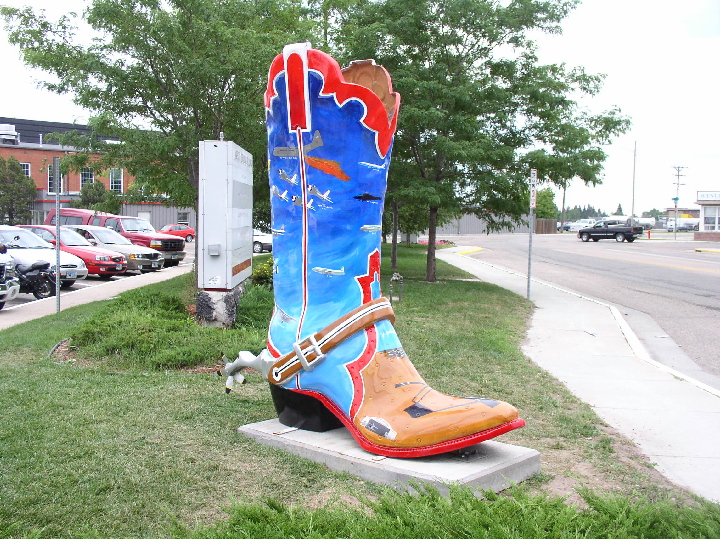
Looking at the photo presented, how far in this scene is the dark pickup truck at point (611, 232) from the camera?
44.0 meters

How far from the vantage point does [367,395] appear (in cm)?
377

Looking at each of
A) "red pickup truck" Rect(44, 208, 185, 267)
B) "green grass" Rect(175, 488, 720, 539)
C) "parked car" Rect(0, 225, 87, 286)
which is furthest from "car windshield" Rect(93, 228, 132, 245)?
"green grass" Rect(175, 488, 720, 539)

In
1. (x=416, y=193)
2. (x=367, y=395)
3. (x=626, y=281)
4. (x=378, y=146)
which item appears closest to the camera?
(x=367, y=395)

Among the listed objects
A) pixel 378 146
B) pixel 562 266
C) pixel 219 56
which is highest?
pixel 219 56

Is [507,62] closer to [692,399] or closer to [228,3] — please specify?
[228,3]

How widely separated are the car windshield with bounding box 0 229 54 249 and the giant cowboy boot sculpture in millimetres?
13424

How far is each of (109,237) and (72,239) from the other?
1641mm

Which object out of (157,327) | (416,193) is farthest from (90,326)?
(416,193)

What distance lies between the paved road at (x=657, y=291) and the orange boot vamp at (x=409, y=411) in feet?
16.9

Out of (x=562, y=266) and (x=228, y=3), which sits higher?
(x=228, y=3)

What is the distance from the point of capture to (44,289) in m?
13.9

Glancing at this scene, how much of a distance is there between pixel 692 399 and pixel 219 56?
908 centimetres

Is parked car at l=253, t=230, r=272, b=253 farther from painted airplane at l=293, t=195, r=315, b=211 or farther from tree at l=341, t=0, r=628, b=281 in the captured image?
painted airplane at l=293, t=195, r=315, b=211

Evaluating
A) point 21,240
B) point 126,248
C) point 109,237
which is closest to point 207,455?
point 21,240
